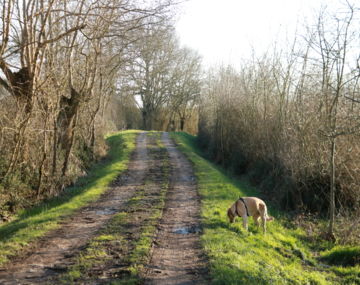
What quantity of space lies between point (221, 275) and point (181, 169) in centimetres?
1255

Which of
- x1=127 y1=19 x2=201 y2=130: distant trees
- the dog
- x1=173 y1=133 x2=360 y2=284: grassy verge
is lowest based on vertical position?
x1=173 y1=133 x2=360 y2=284: grassy verge

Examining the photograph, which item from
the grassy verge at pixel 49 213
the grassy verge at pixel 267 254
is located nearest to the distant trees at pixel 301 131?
the grassy verge at pixel 267 254

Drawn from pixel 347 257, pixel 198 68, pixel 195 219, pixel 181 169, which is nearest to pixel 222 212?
pixel 195 219

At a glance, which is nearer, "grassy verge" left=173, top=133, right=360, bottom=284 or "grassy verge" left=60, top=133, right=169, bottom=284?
"grassy verge" left=60, top=133, right=169, bottom=284

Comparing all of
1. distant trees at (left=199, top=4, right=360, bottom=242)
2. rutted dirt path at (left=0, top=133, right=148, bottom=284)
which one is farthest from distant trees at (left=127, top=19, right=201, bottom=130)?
rutted dirt path at (left=0, top=133, right=148, bottom=284)

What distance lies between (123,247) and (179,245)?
1217 millimetres

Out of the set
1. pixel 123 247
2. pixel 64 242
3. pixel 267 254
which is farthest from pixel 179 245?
pixel 64 242

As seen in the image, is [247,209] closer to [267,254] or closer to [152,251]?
[267,254]

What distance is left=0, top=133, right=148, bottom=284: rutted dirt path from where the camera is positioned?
6.15 m

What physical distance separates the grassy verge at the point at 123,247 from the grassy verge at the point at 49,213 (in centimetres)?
148

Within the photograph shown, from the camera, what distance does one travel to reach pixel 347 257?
9094 millimetres

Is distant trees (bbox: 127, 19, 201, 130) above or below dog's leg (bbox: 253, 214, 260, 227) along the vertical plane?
above

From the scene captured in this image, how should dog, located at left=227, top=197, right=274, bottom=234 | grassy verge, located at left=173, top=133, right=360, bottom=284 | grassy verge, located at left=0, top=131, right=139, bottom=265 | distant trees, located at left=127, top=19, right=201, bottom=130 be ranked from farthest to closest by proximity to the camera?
distant trees, located at left=127, top=19, right=201, bottom=130, dog, located at left=227, top=197, right=274, bottom=234, grassy verge, located at left=0, top=131, right=139, bottom=265, grassy verge, located at left=173, top=133, right=360, bottom=284

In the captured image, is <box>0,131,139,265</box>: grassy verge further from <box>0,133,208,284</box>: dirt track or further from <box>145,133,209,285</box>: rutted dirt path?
<box>145,133,209,285</box>: rutted dirt path
